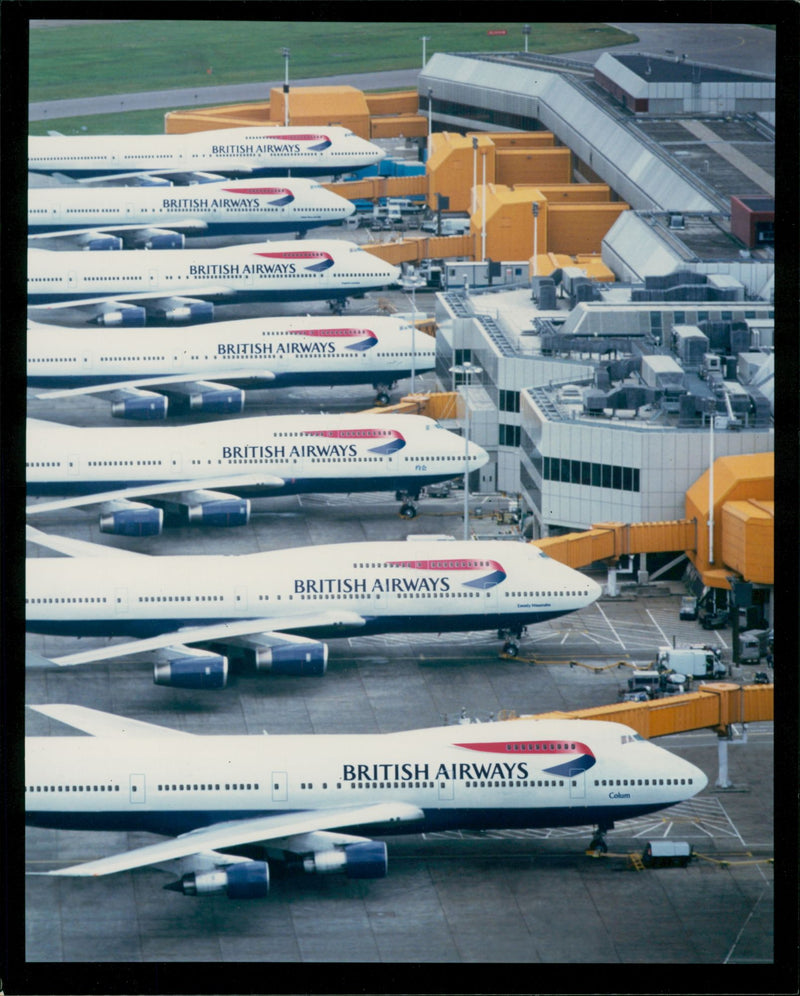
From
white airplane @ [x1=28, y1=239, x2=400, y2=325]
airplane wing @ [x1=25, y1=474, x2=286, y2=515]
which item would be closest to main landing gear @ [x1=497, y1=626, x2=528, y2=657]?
airplane wing @ [x1=25, y1=474, x2=286, y2=515]

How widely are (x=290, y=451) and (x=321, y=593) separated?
25057 millimetres

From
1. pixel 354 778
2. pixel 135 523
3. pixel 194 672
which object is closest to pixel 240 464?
pixel 135 523

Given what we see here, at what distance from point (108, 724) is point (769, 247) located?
82.0 meters

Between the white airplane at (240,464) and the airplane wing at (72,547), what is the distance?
559cm

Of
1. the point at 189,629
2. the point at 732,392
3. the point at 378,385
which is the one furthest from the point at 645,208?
the point at 189,629

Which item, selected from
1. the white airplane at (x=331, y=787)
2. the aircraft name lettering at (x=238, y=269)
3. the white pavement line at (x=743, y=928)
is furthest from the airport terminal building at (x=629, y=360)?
the white pavement line at (x=743, y=928)

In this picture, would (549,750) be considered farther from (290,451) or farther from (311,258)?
(311,258)

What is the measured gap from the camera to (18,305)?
214ft

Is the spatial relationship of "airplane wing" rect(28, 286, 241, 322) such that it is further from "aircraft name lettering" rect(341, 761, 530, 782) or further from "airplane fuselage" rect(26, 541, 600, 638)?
"aircraft name lettering" rect(341, 761, 530, 782)

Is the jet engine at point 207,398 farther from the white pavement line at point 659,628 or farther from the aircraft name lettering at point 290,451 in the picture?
the white pavement line at point 659,628

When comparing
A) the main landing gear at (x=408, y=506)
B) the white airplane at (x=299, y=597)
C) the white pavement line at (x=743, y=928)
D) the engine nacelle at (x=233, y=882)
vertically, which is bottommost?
the white pavement line at (x=743, y=928)

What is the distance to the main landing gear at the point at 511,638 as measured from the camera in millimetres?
117562

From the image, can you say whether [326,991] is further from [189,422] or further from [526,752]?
[189,422]

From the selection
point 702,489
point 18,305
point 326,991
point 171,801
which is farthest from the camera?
point 702,489
